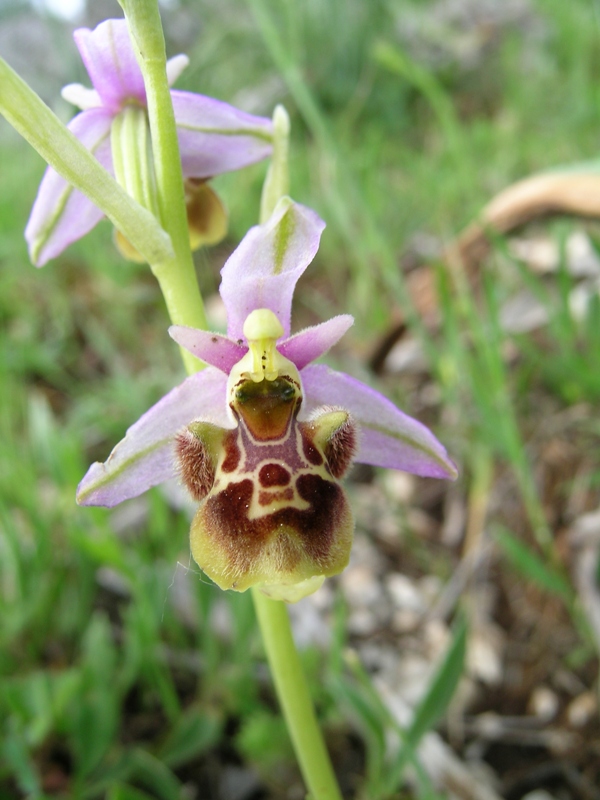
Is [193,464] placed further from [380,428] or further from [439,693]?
[439,693]

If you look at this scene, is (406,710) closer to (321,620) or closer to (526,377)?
(321,620)

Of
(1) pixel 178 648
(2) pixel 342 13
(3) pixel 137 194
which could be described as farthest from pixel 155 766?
(2) pixel 342 13

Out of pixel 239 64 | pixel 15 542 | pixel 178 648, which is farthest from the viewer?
pixel 239 64

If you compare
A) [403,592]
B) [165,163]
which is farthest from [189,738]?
[165,163]

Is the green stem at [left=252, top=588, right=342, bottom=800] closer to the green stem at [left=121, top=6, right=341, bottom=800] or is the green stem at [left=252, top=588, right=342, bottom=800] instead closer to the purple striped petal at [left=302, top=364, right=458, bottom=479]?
the green stem at [left=121, top=6, right=341, bottom=800]

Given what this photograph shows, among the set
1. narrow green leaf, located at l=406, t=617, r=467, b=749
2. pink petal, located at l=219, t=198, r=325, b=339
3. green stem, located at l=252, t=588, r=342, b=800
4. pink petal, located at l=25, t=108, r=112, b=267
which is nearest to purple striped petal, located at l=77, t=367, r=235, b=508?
pink petal, located at l=219, t=198, r=325, b=339

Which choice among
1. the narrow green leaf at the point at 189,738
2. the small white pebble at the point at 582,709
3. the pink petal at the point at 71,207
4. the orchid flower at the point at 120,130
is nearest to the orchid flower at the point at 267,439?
the orchid flower at the point at 120,130
